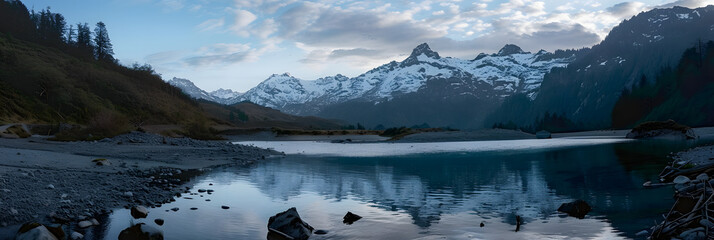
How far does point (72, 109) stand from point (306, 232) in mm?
116234

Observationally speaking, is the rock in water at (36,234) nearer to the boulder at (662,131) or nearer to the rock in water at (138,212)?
the rock in water at (138,212)

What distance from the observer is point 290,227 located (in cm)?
1582

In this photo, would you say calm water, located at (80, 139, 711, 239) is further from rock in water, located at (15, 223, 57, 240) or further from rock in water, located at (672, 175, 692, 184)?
rock in water, located at (15, 223, 57, 240)

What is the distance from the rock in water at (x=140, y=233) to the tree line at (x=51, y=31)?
597ft

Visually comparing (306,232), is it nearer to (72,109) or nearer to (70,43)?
(72,109)

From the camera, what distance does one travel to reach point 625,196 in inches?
906

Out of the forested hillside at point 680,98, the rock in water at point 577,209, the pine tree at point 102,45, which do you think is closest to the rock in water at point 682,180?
the rock in water at point 577,209

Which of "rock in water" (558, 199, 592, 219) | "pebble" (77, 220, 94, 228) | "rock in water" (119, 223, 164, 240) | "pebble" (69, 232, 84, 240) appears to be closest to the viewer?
"rock in water" (119, 223, 164, 240)

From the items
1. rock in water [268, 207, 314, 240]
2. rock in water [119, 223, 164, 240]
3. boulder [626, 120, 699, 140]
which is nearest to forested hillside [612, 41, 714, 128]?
boulder [626, 120, 699, 140]

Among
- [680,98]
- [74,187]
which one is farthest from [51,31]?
[680,98]

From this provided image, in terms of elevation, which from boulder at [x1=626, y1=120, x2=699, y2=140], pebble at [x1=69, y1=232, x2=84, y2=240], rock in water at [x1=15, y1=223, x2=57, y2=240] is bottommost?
pebble at [x1=69, y1=232, x2=84, y2=240]

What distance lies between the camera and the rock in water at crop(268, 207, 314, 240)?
15.5m

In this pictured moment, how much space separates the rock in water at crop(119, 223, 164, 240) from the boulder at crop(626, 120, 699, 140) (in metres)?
→ 108

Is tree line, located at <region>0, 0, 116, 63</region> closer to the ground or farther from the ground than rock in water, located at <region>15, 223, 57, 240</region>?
farther from the ground
